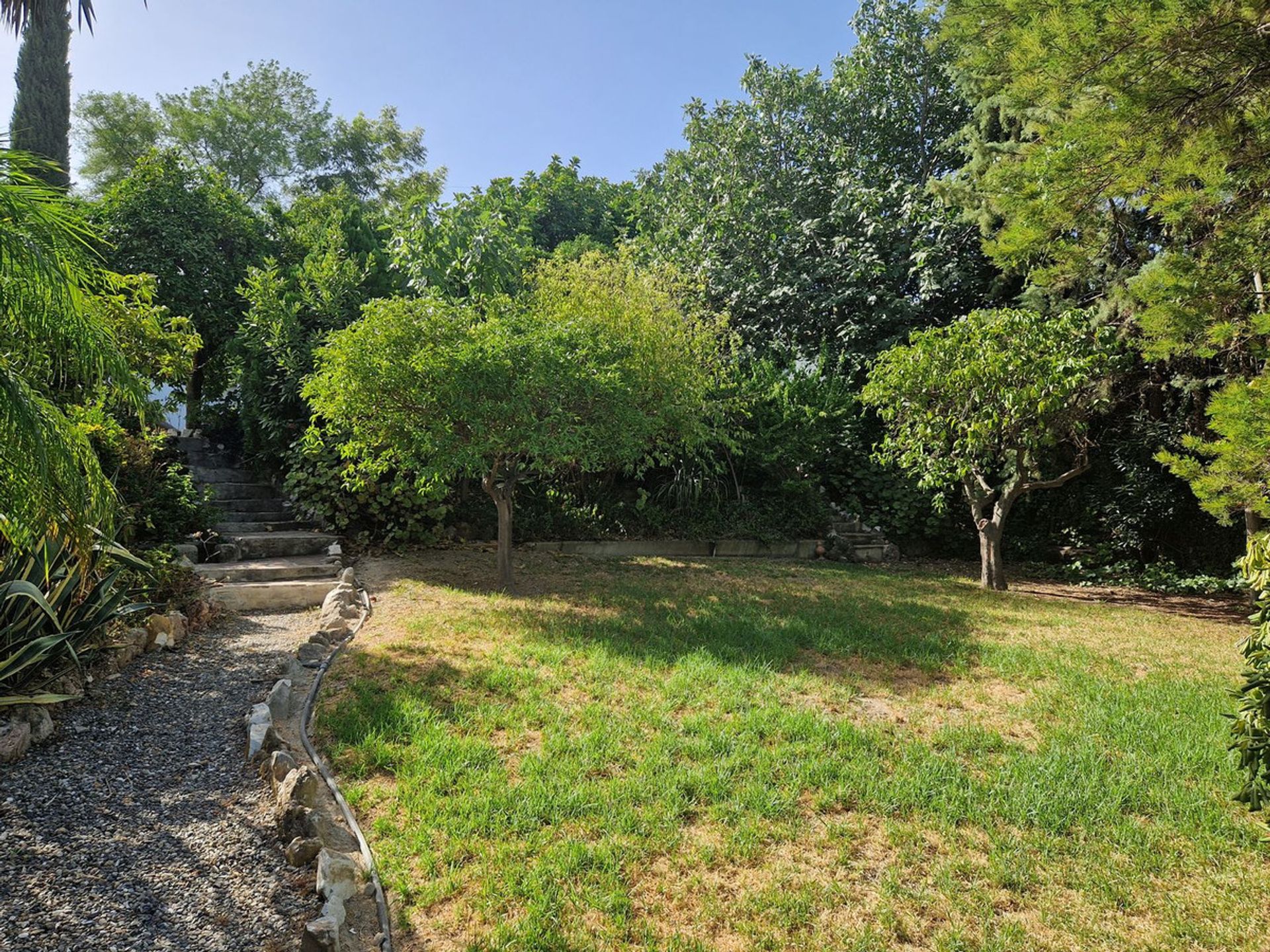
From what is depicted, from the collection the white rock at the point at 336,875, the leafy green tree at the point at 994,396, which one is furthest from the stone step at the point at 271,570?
the leafy green tree at the point at 994,396

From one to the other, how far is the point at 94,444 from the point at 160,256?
23.1ft

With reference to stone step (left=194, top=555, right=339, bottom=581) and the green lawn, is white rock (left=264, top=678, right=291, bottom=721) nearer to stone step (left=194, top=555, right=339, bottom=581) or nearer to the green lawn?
the green lawn

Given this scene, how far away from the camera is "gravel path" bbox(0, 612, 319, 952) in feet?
6.10

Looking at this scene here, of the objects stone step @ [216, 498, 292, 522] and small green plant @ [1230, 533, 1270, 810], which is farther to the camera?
stone step @ [216, 498, 292, 522]

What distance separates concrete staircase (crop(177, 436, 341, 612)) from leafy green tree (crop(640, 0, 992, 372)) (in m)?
8.59

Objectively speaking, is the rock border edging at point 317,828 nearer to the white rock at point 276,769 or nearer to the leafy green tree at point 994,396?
the white rock at point 276,769

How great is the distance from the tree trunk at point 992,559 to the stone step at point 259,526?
8609 mm

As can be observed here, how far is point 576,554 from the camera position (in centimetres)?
888

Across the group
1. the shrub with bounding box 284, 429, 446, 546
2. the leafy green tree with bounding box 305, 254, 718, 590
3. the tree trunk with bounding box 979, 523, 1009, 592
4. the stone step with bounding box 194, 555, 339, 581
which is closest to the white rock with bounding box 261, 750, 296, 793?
the leafy green tree with bounding box 305, 254, 718, 590

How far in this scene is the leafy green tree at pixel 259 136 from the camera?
17219 millimetres

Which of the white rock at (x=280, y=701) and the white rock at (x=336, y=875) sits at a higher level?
the white rock at (x=280, y=701)

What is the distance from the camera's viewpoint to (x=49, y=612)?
3152 mm

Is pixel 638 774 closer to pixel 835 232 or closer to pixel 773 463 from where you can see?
pixel 773 463

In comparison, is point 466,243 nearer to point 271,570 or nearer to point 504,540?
point 504,540
